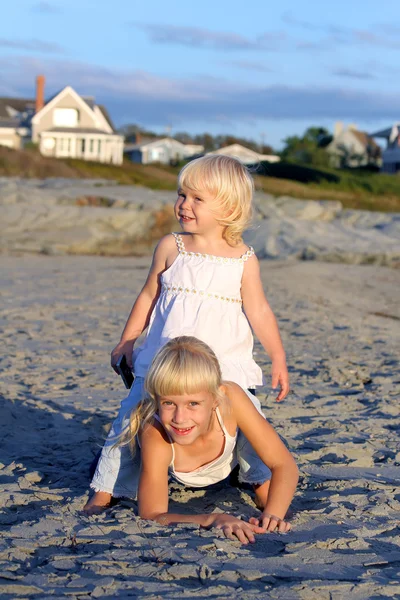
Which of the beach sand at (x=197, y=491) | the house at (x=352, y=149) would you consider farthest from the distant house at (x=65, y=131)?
the beach sand at (x=197, y=491)

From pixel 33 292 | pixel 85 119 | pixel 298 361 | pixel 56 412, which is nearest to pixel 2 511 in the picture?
pixel 56 412

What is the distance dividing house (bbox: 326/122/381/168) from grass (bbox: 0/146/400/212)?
2388cm

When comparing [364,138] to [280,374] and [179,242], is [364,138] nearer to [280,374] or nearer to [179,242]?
[179,242]

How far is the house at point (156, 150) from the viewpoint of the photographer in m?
64.1

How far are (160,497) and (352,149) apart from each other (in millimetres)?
65081

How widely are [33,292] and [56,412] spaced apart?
5.34 m

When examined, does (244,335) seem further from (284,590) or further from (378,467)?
→ (284,590)

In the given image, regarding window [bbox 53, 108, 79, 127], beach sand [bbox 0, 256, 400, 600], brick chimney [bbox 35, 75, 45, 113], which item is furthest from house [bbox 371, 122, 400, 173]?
beach sand [bbox 0, 256, 400, 600]

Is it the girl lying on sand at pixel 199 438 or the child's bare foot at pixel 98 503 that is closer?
the girl lying on sand at pixel 199 438

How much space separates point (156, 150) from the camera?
64.5 metres

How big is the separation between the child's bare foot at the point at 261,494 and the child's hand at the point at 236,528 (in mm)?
454

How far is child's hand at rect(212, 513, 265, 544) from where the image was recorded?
2893mm

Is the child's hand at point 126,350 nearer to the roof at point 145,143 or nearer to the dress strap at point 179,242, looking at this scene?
the dress strap at point 179,242

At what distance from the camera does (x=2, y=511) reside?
10.9ft
